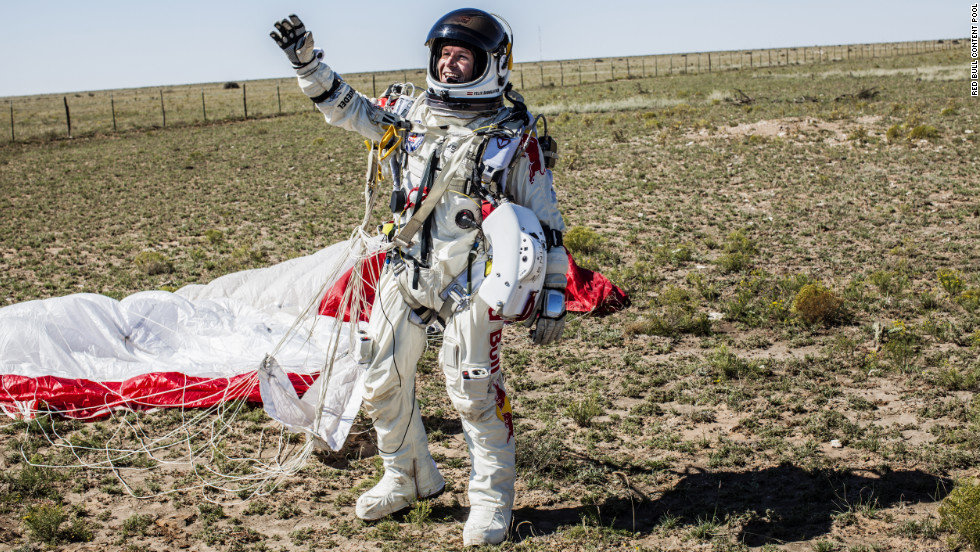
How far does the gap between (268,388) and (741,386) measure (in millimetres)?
3735

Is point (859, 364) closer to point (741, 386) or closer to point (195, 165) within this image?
point (741, 386)

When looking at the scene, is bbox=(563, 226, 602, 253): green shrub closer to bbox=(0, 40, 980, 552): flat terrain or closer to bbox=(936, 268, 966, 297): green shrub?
bbox=(0, 40, 980, 552): flat terrain

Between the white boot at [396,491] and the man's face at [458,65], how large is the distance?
2.24 metres

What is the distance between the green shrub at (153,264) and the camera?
10.7 meters

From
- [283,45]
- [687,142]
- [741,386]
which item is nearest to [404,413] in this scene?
[283,45]

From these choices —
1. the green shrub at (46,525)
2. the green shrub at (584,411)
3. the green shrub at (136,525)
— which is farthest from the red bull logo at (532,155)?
the green shrub at (46,525)

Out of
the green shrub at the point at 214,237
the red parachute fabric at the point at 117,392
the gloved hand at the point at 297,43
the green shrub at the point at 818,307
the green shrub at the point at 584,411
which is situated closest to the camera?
the gloved hand at the point at 297,43

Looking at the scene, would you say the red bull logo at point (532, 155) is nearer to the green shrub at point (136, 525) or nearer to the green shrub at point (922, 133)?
the green shrub at point (136, 525)

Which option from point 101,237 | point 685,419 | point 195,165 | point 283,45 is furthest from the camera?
point 195,165

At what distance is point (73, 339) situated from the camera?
6.64m

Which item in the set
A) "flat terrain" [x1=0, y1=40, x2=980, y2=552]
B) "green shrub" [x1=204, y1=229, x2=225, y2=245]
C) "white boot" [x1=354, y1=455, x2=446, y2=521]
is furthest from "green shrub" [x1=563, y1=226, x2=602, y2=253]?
"white boot" [x1=354, y1=455, x2=446, y2=521]

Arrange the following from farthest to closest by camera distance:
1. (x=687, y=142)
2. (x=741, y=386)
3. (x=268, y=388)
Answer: (x=687, y=142) < (x=741, y=386) < (x=268, y=388)

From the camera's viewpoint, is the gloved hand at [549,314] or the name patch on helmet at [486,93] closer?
the gloved hand at [549,314]

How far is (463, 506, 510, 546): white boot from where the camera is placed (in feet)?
13.9
